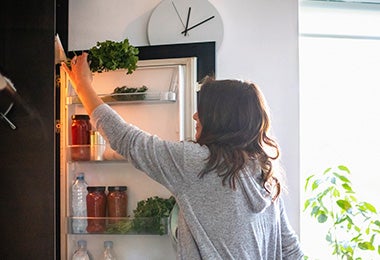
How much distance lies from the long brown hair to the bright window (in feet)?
3.22

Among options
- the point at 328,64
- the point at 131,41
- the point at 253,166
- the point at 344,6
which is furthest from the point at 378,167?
the point at 131,41

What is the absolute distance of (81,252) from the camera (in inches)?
61.3

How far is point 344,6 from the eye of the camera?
82.0 inches

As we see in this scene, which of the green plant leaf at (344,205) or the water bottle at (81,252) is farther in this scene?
the green plant leaf at (344,205)

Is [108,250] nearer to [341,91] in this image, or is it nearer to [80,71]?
[80,71]

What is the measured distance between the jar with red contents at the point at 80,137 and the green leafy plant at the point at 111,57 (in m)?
0.24

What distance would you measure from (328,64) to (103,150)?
48.4 inches

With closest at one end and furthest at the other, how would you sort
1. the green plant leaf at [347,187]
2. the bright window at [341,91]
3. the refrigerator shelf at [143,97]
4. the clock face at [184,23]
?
1. the refrigerator shelf at [143,97]
2. the clock face at [184,23]
3. the green plant leaf at [347,187]
4. the bright window at [341,91]

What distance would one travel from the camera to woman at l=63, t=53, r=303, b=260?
3.59ft

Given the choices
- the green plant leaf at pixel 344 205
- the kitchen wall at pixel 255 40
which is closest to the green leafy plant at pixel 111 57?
the kitchen wall at pixel 255 40

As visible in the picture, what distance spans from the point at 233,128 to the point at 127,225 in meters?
0.63

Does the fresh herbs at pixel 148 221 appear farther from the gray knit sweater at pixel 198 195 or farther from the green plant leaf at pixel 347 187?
the green plant leaf at pixel 347 187

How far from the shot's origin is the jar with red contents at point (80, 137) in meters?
1.56

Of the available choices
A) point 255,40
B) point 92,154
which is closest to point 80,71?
point 92,154
